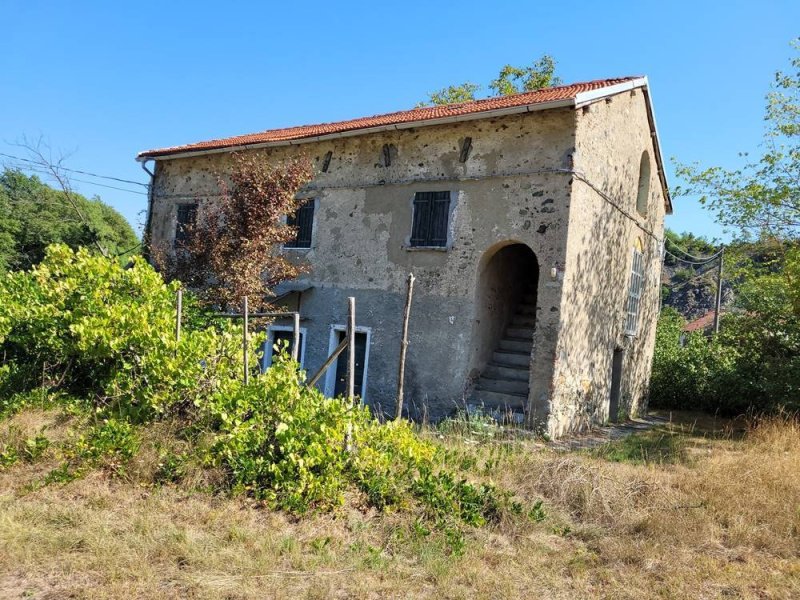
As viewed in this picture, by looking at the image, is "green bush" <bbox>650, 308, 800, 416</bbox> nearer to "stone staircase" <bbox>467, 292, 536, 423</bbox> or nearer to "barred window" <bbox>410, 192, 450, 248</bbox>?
"stone staircase" <bbox>467, 292, 536, 423</bbox>

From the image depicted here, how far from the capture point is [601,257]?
11516 millimetres

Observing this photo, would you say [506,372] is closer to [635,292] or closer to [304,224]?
[635,292]

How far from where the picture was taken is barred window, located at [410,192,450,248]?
10938 mm

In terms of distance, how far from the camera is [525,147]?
33.8ft

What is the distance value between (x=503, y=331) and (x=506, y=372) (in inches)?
43.9

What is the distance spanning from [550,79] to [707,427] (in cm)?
1495

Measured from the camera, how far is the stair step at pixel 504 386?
10.7 meters

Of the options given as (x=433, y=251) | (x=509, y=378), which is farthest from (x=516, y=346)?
(x=433, y=251)

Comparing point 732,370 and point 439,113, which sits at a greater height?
point 439,113

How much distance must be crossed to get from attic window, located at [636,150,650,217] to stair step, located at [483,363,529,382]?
19.2 feet

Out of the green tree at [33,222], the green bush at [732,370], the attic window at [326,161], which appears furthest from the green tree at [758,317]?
the green tree at [33,222]

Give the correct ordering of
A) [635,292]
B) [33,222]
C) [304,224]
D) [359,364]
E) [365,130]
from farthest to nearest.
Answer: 1. [33,222]
2. [635,292]
3. [304,224]
4. [359,364]
5. [365,130]

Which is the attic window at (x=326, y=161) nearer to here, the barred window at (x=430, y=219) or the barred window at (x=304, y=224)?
the barred window at (x=304, y=224)

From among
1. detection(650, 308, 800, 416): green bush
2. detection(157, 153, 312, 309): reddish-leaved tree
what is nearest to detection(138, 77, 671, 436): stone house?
detection(157, 153, 312, 309): reddish-leaved tree
